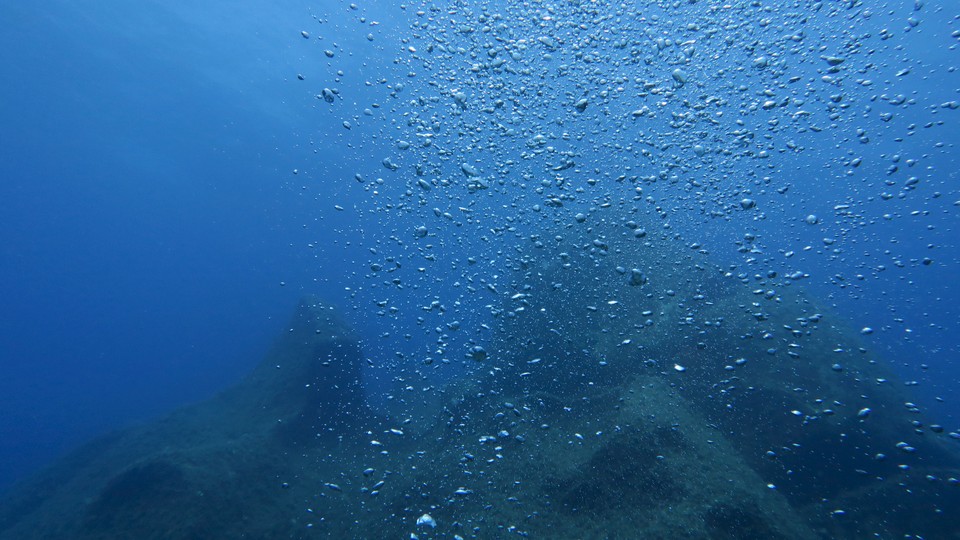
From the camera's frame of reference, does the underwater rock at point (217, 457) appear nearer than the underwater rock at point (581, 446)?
No

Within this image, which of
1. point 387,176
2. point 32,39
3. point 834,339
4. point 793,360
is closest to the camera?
point 793,360

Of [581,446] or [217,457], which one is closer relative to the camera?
[581,446]

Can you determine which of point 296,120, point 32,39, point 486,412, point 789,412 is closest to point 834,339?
point 789,412

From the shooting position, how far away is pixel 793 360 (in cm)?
1003

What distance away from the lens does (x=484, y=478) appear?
816 cm

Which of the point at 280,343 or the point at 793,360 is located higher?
the point at 793,360

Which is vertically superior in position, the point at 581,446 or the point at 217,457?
the point at 581,446

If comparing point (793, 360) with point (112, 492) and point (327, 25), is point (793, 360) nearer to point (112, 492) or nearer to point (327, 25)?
point (112, 492)

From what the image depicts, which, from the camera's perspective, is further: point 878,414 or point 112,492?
point 112,492

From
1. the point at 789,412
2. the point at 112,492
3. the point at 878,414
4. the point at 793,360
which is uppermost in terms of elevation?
the point at 793,360

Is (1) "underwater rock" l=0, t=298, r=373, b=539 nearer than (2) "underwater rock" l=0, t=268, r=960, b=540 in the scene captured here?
No

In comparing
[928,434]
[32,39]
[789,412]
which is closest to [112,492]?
[789,412]

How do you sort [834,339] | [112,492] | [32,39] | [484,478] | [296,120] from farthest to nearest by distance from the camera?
[296,120], [32,39], [834,339], [112,492], [484,478]

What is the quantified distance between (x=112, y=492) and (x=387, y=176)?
90843 millimetres
